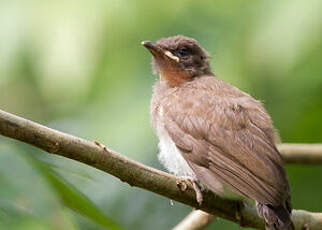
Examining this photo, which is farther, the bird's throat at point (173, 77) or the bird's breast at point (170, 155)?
the bird's throat at point (173, 77)

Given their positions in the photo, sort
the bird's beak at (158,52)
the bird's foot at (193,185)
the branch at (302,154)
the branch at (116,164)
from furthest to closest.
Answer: the bird's beak at (158,52) < the branch at (302,154) < the bird's foot at (193,185) < the branch at (116,164)

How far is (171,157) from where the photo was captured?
484 cm

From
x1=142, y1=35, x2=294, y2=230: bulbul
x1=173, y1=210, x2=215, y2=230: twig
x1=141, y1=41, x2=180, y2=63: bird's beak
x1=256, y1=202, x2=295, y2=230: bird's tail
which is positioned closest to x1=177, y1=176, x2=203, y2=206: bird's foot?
x1=142, y1=35, x2=294, y2=230: bulbul

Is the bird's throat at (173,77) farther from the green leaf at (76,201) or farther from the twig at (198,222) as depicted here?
the green leaf at (76,201)

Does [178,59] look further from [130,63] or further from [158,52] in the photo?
[130,63]

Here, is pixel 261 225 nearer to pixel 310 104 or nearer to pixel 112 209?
pixel 310 104

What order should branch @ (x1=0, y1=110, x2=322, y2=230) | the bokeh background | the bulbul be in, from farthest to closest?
the bulbul
the bokeh background
branch @ (x1=0, y1=110, x2=322, y2=230)

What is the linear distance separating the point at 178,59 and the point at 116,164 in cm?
230

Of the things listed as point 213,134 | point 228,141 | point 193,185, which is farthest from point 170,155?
point 193,185

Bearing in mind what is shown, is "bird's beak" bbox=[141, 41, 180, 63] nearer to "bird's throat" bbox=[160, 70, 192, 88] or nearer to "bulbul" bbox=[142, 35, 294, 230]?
"bulbul" bbox=[142, 35, 294, 230]

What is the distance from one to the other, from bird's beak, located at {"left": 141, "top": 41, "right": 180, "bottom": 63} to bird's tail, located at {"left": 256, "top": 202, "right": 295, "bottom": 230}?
1624mm

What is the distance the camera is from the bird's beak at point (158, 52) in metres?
5.15

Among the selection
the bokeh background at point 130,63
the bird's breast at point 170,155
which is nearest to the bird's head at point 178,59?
the bokeh background at point 130,63

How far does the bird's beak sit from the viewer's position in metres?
5.15
